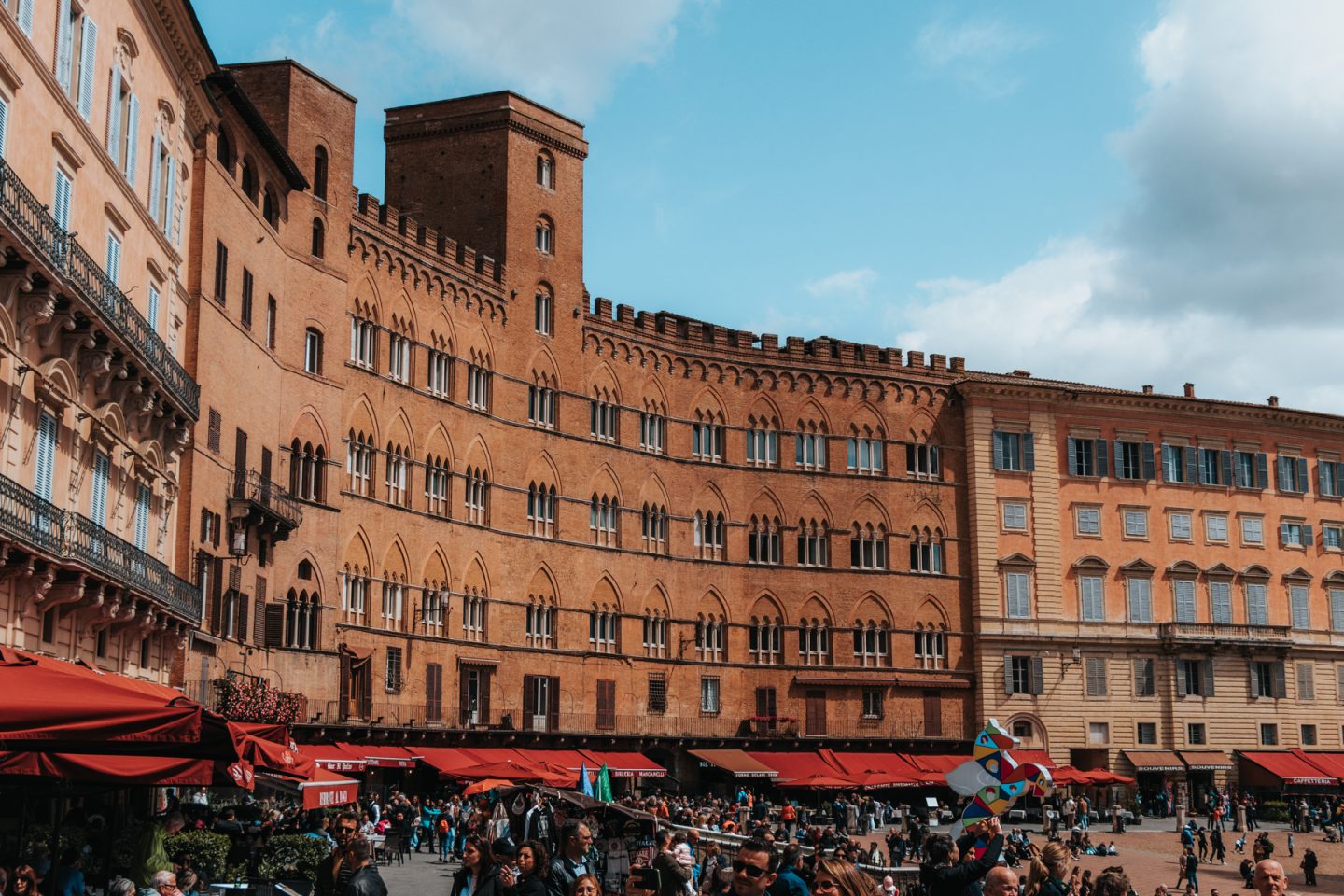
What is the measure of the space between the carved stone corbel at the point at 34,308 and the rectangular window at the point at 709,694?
4021cm

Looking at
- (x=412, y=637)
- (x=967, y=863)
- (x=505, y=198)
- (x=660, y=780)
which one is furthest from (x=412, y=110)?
(x=967, y=863)

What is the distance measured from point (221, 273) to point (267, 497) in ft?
19.6

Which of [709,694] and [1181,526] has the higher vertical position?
[1181,526]

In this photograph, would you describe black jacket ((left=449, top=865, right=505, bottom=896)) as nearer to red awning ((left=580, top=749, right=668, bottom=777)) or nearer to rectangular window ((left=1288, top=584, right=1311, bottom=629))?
red awning ((left=580, top=749, right=668, bottom=777))

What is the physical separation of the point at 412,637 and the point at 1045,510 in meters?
29.2

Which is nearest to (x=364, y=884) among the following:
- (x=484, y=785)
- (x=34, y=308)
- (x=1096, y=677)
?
(x=34, y=308)

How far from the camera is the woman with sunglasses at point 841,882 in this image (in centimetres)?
986

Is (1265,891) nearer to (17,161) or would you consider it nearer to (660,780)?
(17,161)

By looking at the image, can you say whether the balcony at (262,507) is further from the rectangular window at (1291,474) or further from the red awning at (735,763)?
the rectangular window at (1291,474)

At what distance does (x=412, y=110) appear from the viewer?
62.3 m

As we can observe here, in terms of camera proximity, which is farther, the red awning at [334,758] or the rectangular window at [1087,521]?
the rectangular window at [1087,521]

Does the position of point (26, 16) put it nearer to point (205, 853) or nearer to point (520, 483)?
point (205, 853)

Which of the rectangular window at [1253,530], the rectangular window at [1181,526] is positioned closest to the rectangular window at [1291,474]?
the rectangular window at [1253,530]

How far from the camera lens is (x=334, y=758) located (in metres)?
44.5
